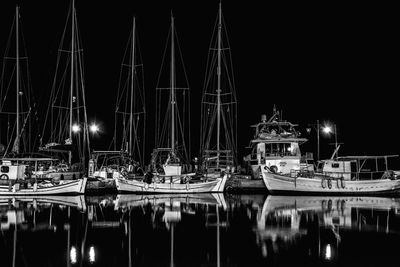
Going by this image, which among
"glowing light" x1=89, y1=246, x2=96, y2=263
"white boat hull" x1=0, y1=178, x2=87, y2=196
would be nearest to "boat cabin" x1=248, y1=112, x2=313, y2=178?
"white boat hull" x1=0, y1=178, x2=87, y2=196

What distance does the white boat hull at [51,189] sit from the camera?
36.4 meters

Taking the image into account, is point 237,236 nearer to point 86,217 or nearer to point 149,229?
point 149,229

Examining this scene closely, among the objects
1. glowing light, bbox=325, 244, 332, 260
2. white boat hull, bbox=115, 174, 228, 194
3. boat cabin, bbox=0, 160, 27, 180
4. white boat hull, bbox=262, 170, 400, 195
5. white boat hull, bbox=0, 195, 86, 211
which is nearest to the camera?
glowing light, bbox=325, 244, 332, 260

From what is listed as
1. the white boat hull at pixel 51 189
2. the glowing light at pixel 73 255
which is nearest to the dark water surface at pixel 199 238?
the glowing light at pixel 73 255

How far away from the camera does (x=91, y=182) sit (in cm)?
4359

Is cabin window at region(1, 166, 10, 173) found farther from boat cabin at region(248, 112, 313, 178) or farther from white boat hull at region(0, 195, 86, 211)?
boat cabin at region(248, 112, 313, 178)

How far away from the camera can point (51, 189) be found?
3769 cm

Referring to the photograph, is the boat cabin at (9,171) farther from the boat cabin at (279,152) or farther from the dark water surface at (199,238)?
the boat cabin at (279,152)

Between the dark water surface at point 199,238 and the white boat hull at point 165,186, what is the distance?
1768cm

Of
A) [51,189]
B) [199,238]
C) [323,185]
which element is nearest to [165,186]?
[51,189]

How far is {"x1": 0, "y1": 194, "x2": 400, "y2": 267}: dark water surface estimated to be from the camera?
12.0 meters

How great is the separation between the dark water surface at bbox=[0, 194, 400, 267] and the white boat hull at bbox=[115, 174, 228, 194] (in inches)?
696

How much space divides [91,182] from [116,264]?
109ft

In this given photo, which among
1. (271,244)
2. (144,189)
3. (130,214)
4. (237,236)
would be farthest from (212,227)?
(144,189)
